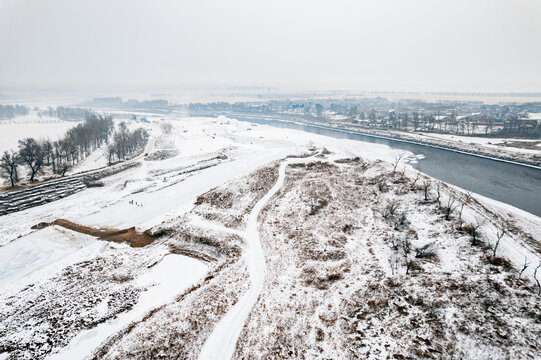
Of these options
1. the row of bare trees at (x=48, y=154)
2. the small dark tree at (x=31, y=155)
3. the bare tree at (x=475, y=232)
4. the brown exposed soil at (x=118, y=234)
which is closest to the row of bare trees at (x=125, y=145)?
the row of bare trees at (x=48, y=154)

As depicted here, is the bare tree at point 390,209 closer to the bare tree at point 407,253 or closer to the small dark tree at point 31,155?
the bare tree at point 407,253

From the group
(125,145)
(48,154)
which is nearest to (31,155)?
(48,154)

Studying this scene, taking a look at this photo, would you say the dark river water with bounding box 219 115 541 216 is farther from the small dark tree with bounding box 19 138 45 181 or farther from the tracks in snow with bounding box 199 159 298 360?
the small dark tree with bounding box 19 138 45 181

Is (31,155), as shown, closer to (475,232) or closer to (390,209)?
(390,209)

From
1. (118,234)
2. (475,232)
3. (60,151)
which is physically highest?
(60,151)

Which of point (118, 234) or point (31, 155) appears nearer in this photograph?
point (118, 234)

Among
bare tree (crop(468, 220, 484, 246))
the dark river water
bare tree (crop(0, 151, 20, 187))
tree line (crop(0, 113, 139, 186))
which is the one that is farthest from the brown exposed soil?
the dark river water

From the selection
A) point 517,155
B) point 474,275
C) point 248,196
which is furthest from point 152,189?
point 517,155
